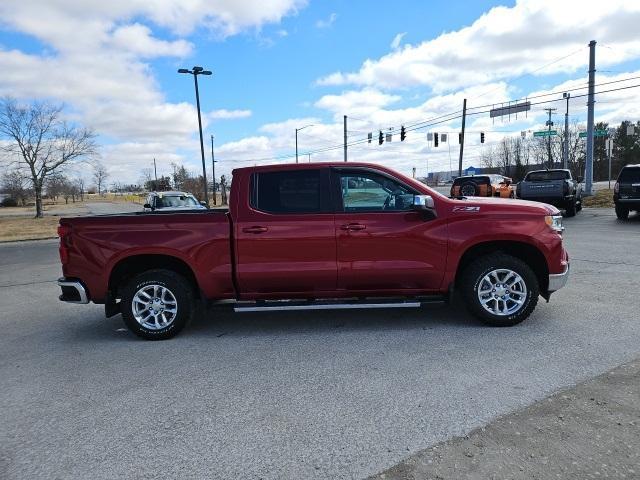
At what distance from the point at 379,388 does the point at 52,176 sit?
40222 mm

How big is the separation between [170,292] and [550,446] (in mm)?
3912

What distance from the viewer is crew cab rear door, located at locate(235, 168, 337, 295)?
5.29 meters

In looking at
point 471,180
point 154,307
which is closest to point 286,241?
point 154,307

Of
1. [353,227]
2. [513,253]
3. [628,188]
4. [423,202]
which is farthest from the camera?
[628,188]

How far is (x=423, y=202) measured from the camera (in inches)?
201

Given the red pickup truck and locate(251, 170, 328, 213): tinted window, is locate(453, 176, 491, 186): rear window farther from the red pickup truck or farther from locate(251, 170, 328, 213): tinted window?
locate(251, 170, 328, 213): tinted window

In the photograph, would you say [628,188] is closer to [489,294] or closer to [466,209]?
[489,294]

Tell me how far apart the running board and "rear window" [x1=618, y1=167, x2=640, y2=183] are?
14178 millimetres

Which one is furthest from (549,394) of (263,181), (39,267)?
(39,267)

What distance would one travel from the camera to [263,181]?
548 cm

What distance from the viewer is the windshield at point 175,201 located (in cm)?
1917

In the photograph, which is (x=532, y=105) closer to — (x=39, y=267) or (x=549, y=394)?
(x=39, y=267)

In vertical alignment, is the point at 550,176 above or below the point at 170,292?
above

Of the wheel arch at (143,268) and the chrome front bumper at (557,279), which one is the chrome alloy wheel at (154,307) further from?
the chrome front bumper at (557,279)
